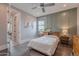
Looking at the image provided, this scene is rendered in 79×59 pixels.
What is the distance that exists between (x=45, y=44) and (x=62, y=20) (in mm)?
653

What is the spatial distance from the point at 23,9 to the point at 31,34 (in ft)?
1.86

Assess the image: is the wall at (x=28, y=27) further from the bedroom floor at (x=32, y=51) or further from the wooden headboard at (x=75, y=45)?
the wooden headboard at (x=75, y=45)

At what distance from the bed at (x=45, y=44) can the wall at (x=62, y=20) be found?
22cm

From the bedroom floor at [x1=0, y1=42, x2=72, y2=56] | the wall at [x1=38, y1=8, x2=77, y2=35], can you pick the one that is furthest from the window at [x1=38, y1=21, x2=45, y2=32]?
the bedroom floor at [x1=0, y1=42, x2=72, y2=56]

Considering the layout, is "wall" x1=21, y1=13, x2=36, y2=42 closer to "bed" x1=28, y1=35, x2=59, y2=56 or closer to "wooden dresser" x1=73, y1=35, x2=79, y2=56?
"bed" x1=28, y1=35, x2=59, y2=56

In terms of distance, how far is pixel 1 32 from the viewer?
192 cm

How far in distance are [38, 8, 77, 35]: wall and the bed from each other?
22cm

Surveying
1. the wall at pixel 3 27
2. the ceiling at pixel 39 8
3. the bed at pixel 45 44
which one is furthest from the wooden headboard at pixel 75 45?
the wall at pixel 3 27

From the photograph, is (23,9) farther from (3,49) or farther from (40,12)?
(3,49)

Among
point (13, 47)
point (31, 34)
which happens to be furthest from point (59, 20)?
point (13, 47)

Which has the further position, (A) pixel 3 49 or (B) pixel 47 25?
(B) pixel 47 25

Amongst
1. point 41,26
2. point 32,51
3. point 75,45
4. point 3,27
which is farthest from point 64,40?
point 3,27

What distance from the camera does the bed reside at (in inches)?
75.8

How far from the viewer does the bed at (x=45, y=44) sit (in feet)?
6.32
